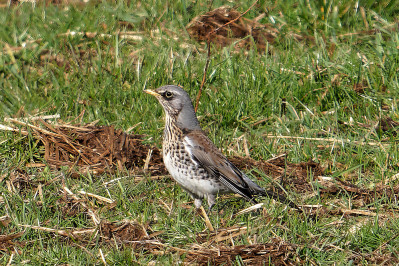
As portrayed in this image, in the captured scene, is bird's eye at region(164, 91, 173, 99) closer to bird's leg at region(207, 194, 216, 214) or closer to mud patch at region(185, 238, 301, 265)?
bird's leg at region(207, 194, 216, 214)

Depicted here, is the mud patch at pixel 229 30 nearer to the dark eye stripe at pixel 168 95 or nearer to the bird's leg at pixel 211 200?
the dark eye stripe at pixel 168 95

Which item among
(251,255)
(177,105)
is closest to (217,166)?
(177,105)

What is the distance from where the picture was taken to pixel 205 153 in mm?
5473

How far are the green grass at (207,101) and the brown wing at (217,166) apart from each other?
0.72 ft

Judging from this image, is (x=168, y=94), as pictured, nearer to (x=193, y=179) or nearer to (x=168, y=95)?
(x=168, y=95)

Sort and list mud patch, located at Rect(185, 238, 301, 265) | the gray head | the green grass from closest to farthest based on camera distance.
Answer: mud patch, located at Rect(185, 238, 301, 265)
the green grass
the gray head

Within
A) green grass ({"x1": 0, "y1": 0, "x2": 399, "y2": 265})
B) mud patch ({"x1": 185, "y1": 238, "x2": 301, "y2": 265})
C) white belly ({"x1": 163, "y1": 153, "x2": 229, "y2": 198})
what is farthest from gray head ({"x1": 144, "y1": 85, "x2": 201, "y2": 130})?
mud patch ({"x1": 185, "y1": 238, "x2": 301, "y2": 265})

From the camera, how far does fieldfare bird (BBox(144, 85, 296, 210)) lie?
5.32 meters

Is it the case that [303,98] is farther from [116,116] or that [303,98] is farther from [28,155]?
[28,155]

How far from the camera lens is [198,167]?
5406 millimetres

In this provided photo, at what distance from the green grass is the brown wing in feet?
0.72

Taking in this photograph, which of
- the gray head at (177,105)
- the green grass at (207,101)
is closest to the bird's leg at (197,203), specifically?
the green grass at (207,101)

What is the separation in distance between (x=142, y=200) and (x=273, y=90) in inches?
91.9

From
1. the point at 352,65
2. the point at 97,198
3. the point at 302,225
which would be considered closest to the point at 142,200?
the point at 97,198
